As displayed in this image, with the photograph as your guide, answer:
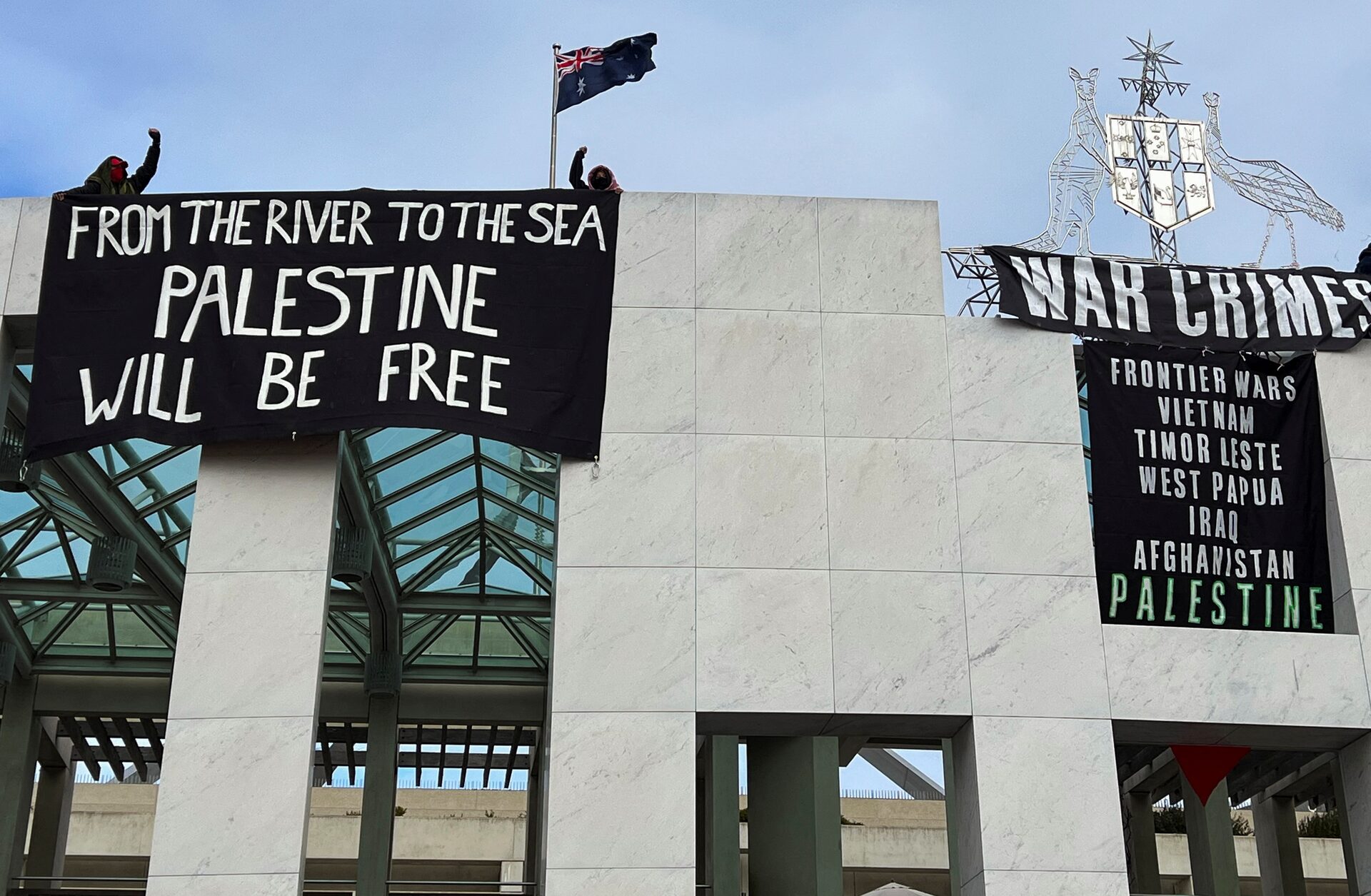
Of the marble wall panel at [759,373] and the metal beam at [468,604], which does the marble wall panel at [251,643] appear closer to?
the marble wall panel at [759,373]

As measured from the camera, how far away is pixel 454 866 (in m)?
43.8

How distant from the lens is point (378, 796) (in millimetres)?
28844

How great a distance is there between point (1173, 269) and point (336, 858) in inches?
1251

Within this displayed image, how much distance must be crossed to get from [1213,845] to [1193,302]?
1563 cm

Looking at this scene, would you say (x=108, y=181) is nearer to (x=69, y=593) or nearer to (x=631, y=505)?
(x=631, y=505)

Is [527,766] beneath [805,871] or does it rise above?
above

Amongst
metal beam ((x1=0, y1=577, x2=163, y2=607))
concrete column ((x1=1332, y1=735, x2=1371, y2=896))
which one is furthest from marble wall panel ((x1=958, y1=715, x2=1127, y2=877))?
metal beam ((x1=0, y1=577, x2=163, y2=607))

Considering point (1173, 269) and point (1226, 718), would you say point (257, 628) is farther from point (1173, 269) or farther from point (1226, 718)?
point (1173, 269)

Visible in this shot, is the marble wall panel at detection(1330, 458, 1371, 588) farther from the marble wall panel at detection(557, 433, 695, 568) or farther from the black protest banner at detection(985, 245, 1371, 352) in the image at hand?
the marble wall panel at detection(557, 433, 695, 568)

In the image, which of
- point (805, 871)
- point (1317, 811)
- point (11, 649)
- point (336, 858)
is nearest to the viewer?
point (805, 871)

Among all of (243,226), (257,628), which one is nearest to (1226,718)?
(257,628)

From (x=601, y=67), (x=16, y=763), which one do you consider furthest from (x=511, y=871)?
(x=601, y=67)

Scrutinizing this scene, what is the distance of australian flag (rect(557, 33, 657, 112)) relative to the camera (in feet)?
66.3

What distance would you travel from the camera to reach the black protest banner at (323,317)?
16562mm
